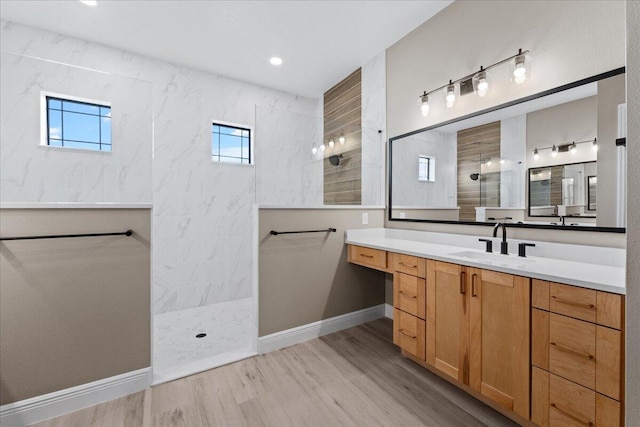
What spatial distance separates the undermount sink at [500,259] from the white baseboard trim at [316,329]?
4.30ft

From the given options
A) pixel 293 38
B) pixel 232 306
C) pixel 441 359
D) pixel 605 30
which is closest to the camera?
pixel 605 30

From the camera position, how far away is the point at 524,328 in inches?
57.3

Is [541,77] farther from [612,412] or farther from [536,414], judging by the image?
[536,414]

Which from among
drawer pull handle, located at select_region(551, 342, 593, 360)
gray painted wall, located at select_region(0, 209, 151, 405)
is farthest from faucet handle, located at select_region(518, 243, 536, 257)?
gray painted wall, located at select_region(0, 209, 151, 405)

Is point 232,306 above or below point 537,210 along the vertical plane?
below

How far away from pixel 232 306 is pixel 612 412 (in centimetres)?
339

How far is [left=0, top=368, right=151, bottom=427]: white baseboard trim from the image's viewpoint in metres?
1.57

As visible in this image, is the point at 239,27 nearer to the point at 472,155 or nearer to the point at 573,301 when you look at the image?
the point at 472,155

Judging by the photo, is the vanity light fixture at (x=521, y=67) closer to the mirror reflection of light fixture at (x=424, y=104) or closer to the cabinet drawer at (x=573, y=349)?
the mirror reflection of light fixture at (x=424, y=104)

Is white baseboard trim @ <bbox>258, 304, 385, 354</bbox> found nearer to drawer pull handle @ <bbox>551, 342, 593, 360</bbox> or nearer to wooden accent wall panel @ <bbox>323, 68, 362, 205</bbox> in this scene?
wooden accent wall panel @ <bbox>323, 68, 362, 205</bbox>

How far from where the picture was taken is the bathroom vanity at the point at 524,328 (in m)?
1.21

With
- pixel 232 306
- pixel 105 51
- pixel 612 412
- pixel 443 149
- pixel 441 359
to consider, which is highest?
pixel 105 51

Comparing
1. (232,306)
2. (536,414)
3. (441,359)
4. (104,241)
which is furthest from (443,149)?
(232,306)

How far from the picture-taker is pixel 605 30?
1.62 m
